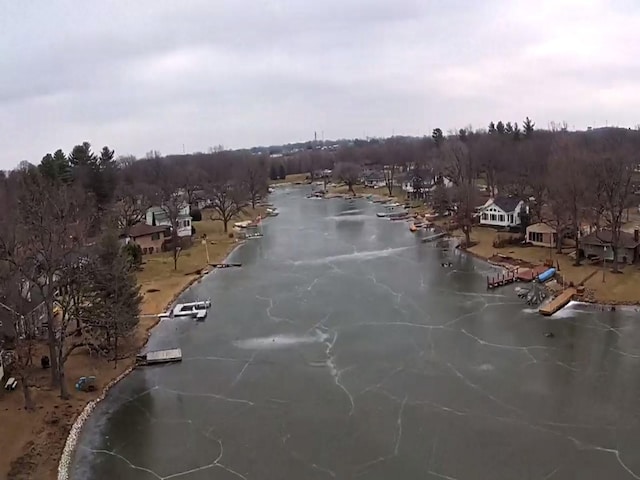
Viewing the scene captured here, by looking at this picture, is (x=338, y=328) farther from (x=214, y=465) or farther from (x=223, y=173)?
(x=223, y=173)

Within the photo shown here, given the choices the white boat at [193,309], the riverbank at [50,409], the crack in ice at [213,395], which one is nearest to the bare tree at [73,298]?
the riverbank at [50,409]

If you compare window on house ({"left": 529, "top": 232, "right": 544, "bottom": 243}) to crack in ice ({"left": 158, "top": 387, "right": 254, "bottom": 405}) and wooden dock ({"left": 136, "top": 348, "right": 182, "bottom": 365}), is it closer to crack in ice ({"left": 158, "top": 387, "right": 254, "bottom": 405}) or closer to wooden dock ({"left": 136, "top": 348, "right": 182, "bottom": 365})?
wooden dock ({"left": 136, "top": 348, "right": 182, "bottom": 365})

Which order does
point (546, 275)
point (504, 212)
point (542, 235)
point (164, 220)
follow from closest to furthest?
point (546, 275) → point (542, 235) → point (504, 212) → point (164, 220)

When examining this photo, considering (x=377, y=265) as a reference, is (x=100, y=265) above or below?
above

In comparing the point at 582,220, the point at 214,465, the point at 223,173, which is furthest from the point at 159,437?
the point at 223,173

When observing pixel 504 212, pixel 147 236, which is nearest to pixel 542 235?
pixel 504 212

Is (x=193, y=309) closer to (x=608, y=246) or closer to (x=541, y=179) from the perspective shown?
(x=608, y=246)

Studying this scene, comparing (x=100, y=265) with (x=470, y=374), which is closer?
(x=470, y=374)

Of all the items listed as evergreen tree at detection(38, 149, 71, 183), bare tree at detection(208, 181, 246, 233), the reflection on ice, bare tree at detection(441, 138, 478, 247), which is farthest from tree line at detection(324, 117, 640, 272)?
evergreen tree at detection(38, 149, 71, 183)
